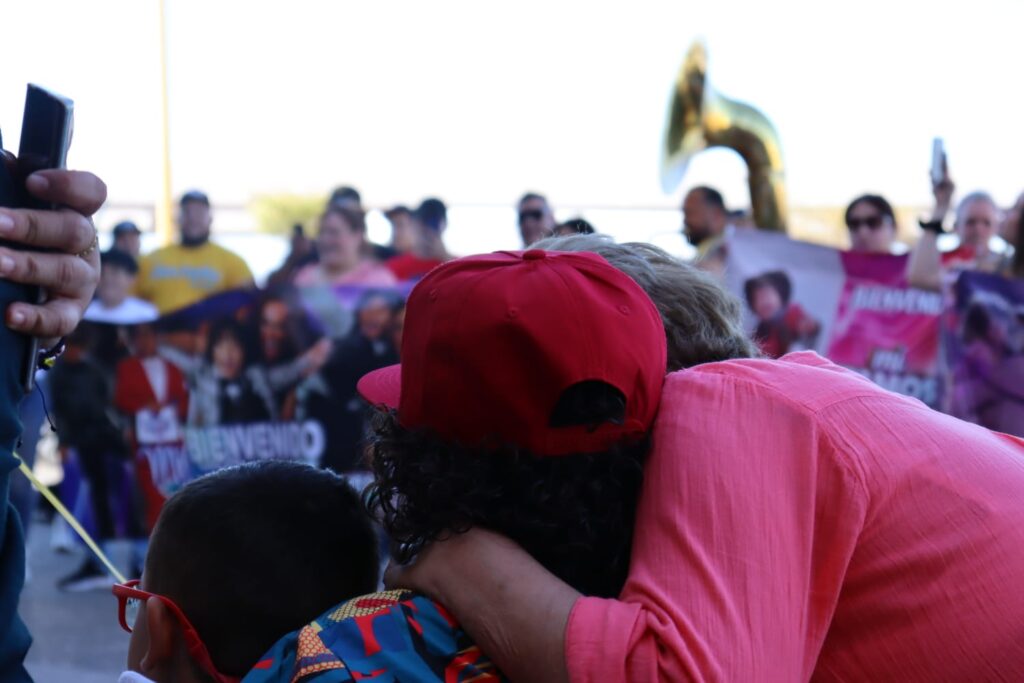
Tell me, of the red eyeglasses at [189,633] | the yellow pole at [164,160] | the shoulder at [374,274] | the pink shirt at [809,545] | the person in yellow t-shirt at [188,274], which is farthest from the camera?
the yellow pole at [164,160]

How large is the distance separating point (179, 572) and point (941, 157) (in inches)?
262

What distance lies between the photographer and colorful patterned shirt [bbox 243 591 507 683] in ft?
4.56

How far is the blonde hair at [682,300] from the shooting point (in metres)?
1.77

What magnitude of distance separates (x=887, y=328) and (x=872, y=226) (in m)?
0.78

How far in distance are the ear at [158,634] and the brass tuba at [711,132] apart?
7100mm

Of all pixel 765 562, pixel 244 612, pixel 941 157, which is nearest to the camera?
pixel 765 562

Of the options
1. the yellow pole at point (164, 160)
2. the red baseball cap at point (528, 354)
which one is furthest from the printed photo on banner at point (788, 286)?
the yellow pole at point (164, 160)

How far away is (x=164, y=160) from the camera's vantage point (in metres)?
11.2

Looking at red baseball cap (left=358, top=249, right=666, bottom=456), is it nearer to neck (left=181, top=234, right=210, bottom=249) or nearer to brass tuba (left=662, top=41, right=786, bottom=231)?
neck (left=181, top=234, right=210, bottom=249)

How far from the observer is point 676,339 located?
69.6 inches

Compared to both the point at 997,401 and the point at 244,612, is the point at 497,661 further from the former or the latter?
the point at 997,401

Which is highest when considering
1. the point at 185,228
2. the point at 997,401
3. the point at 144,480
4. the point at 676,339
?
the point at 676,339

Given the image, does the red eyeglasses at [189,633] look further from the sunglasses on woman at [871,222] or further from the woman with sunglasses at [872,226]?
the sunglasses on woman at [871,222]

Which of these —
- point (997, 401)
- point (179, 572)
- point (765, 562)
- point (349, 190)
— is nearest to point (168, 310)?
point (349, 190)
